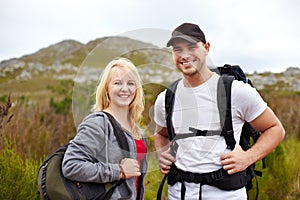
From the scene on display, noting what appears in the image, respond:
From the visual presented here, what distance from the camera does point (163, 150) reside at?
8.43ft

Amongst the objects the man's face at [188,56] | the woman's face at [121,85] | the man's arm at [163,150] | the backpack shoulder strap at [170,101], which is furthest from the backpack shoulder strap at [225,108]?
the woman's face at [121,85]

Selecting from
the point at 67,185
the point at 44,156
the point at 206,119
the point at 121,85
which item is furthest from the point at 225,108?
the point at 44,156

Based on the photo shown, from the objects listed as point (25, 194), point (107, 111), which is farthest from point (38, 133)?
point (107, 111)

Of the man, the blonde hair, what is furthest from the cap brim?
the blonde hair

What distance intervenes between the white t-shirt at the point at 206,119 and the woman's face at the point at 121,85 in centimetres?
34

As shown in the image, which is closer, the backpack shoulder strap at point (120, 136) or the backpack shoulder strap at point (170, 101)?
the backpack shoulder strap at point (120, 136)

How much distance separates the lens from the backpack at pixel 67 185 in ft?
6.86

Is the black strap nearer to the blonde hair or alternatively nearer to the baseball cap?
the blonde hair

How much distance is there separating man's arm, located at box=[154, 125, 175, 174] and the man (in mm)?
68

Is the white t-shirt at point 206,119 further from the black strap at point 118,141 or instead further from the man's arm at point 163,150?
the black strap at point 118,141

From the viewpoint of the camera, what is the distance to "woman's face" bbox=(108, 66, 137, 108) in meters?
2.21

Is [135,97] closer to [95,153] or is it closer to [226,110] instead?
[95,153]

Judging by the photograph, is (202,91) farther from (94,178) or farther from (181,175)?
(94,178)

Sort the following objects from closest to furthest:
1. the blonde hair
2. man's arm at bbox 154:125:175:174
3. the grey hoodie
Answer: the grey hoodie, the blonde hair, man's arm at bbox 154:125:175:174
